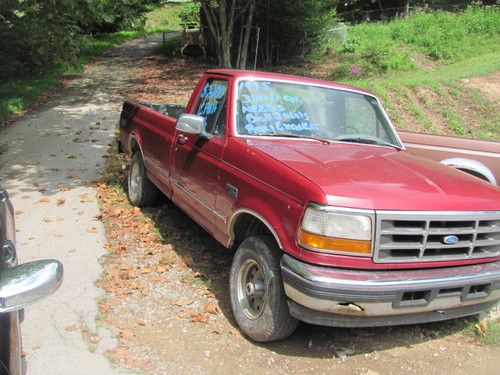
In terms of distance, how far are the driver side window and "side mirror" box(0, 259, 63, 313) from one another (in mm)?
2857

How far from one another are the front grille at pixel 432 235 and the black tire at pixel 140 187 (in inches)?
151

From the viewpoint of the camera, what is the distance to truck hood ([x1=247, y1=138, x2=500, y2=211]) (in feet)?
11.0

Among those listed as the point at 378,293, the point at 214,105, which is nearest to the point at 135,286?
the point at 214,105

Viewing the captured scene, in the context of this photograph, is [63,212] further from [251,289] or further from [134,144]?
[251,289]

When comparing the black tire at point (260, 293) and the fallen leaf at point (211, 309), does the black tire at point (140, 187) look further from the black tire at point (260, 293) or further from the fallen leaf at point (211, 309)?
the black tire at point (260, 293)

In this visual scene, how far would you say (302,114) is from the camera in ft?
15.3

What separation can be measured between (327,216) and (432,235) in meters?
0.77

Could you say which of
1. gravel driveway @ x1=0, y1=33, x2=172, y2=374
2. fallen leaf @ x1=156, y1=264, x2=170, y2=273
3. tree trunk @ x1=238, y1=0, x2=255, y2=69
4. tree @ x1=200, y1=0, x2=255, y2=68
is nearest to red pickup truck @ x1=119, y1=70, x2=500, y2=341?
fallen leaf @ x1=156, y1=264, x2=170, y2=273

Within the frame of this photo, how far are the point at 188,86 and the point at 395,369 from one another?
15553 mm

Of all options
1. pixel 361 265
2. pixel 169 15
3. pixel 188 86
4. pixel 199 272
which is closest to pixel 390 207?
pixel 361 265

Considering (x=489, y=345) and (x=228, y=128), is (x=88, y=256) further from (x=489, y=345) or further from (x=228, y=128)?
(x=489, y=345)

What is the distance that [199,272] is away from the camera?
5.14 m

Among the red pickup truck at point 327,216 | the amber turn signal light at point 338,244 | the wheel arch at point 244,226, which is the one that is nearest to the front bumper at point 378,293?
the red pickup truck at point 327,216

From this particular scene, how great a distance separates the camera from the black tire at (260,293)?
365 cm
